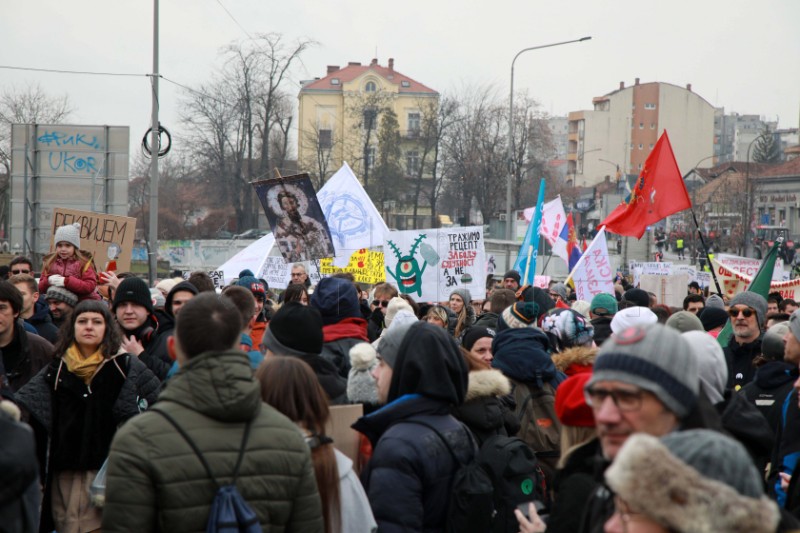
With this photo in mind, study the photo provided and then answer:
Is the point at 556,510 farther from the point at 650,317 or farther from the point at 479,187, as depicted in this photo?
the point at 479,187

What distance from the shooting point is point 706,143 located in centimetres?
10712

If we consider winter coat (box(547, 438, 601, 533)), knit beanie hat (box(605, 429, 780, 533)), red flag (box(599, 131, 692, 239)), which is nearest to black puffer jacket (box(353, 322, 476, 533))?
winter coat (box(547, 438, 601, 533))

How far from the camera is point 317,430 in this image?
3.98 m

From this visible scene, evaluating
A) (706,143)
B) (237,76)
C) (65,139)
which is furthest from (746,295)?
(706,143)

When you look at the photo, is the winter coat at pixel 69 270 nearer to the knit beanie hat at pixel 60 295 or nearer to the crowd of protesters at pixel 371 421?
the knit beanie hat at pixel 60 295

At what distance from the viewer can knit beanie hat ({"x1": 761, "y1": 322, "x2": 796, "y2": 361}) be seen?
6281 mm

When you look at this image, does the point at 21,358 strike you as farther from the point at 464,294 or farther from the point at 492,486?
the point at 464,294

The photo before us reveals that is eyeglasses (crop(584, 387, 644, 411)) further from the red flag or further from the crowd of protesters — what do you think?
the red flag

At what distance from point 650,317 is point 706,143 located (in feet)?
345

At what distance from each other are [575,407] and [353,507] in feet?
3.30

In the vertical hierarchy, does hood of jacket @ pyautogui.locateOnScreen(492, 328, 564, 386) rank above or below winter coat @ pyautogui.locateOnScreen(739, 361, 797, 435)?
above

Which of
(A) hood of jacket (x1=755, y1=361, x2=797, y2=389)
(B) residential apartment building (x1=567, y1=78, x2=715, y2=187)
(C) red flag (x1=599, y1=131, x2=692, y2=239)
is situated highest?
(B) residential apartment building (x1=567, y1=78, x2=715, y2=187)

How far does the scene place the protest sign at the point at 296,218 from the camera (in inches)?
410

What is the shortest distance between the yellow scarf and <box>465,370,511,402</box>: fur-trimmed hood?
218cm
